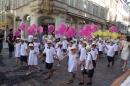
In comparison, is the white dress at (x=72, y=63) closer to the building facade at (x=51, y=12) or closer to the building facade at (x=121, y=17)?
the building facade at (x=51, y=12)

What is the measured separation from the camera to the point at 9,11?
94.7 feet

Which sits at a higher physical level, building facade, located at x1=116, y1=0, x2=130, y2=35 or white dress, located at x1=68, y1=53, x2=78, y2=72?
building facade, located at x1=116, y1=0, x2=130, y2=35

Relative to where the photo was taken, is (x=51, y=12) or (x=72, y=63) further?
(x=51, y=12)

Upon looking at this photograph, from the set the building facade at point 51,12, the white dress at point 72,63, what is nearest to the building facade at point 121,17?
the building facade at point 51,12

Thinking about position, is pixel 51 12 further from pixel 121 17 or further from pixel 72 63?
pixel 121 17

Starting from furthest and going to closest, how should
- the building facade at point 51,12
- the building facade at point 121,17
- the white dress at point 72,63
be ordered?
the building facade at point 121,17 < the building facade at point 51,12 < the white dress at point 72,63

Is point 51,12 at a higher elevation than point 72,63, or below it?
higher

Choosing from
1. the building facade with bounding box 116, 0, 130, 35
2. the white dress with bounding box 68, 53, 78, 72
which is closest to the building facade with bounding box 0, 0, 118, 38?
the white dress with bounding box 68, 53, 78, 72

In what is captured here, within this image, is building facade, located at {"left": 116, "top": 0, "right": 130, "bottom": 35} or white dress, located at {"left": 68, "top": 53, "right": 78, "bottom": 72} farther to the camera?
building facade, located at {"left": 116, "top": 0, "right": 130, "bottom": 35}

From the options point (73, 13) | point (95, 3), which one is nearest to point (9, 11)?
point (73, 13)

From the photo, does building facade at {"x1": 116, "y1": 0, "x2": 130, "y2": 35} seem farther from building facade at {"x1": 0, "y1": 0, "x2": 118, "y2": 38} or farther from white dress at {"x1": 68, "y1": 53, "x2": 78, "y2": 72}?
white dress at {"x1": 68, "y1": 53, "x2": 78, "y2": 72}

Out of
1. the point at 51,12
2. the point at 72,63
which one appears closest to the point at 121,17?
the point at 51,12

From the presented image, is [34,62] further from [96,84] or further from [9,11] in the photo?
[9,11]

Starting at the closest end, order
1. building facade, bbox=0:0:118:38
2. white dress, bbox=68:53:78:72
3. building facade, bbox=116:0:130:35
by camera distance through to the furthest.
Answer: white dress, bbox=68:53:78:72, building facade, bbox=0:0:118:38, building facade, bbox=116:0:130:35
